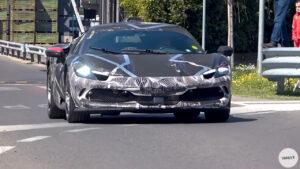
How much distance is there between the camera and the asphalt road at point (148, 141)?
805 centimetres

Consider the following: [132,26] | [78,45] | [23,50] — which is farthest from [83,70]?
[23,50]


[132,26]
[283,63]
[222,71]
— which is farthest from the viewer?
[283,63]

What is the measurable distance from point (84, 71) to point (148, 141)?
7.33 ft

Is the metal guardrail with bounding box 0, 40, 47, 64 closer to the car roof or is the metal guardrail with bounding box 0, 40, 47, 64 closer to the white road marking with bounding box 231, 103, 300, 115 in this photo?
the white road marking with bounding box 231, 103, 300, 115

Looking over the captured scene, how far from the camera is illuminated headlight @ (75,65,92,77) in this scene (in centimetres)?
Result: 1151

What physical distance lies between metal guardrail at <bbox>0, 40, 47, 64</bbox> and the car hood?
102 ft

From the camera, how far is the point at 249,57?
57938 millimetres

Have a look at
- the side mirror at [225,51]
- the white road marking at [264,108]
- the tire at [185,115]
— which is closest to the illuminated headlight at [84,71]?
the tire at [185,115]

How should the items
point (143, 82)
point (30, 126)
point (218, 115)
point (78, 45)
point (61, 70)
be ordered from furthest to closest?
point (78, 45) → point (61, 70) → point (218, 115) → point (30, 126) → point (143, 82)

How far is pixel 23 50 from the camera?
1911 inches

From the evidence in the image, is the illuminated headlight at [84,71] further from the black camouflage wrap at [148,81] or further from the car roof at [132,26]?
the car roof at [132,26]

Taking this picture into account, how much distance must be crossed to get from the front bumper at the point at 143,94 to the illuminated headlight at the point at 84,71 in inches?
2.6

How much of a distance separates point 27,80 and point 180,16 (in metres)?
21.1

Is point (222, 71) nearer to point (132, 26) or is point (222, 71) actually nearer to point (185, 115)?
point (185, 115)
